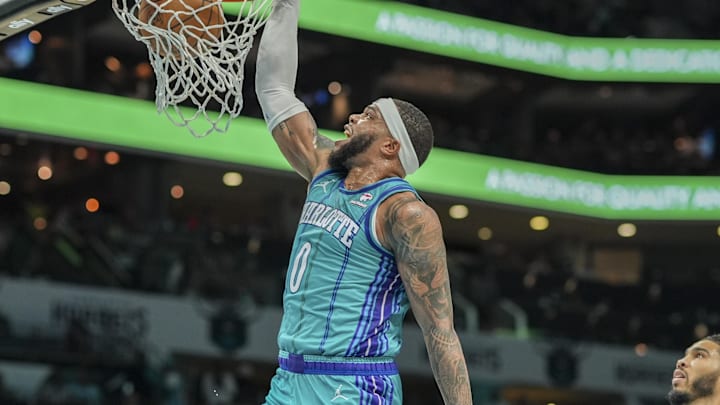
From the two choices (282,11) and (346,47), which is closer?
(282,11)

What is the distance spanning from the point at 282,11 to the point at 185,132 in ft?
46.9

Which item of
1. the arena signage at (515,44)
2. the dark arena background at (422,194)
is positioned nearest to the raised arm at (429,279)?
the dark arena background at (422,194)

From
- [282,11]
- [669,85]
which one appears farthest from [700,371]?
[669,85]

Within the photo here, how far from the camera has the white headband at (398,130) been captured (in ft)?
16.2

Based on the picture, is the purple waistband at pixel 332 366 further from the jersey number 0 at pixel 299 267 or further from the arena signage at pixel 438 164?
the arena signage at pixel 438 164

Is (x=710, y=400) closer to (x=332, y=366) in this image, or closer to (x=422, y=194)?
(x=332, y=366)

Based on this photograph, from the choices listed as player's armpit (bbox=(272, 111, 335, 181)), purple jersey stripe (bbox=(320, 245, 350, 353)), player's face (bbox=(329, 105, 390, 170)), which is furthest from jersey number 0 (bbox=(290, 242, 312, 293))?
player's armpit (bbox=(272, 111, 335, 181))

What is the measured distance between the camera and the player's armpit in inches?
207

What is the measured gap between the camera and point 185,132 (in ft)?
63.9

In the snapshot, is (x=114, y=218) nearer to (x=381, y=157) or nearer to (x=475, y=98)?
(x=475, y=98)

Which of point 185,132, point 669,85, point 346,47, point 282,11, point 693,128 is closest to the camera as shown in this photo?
point 282,11

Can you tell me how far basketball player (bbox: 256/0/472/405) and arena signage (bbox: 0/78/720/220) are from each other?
13.6 metres

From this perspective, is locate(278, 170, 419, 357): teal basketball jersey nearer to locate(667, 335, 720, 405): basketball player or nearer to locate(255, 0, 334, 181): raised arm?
locate(255, 0, 334, 181): raised arm

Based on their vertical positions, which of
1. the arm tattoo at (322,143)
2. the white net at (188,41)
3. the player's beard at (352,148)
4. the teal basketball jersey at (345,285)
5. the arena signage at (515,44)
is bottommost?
the teal basketball jersey at (345,285)
